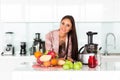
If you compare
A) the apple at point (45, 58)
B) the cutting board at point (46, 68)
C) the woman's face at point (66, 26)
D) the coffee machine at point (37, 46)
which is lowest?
the cutting board at point (46, 68)

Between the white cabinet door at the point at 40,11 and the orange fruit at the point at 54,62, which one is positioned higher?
the white cabinet door at the point at 40,11

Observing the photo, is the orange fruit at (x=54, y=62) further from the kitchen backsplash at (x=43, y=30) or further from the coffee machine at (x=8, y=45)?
the kitchen backsplash at (x=43, y=30)

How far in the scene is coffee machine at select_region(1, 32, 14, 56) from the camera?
5.04m

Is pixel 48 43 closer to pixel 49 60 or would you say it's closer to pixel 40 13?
pixel 49 60

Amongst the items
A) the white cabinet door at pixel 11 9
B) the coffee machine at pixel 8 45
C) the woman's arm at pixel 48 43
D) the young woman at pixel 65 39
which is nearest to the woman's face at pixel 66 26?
the young woman at pixel 65 39

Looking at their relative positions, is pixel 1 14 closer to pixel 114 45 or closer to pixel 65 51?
pixel 65 51

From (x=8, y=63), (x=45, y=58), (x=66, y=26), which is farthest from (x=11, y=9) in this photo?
(x=45, y=58)

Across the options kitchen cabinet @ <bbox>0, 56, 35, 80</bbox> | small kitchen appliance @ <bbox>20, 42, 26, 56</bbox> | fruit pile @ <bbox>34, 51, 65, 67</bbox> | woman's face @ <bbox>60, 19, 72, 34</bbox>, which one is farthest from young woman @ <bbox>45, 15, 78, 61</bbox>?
small kitchen appliance @ <bbox>20, 42, 26, 56</bbox>

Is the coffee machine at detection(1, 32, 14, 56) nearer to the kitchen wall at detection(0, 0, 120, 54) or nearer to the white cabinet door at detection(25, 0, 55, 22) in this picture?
the kitchen wall at detection(0, 0, 120, 54)

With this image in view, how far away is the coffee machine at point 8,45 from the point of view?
5.04m

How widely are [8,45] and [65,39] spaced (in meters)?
1.53

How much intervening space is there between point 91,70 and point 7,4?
8.90 ft
